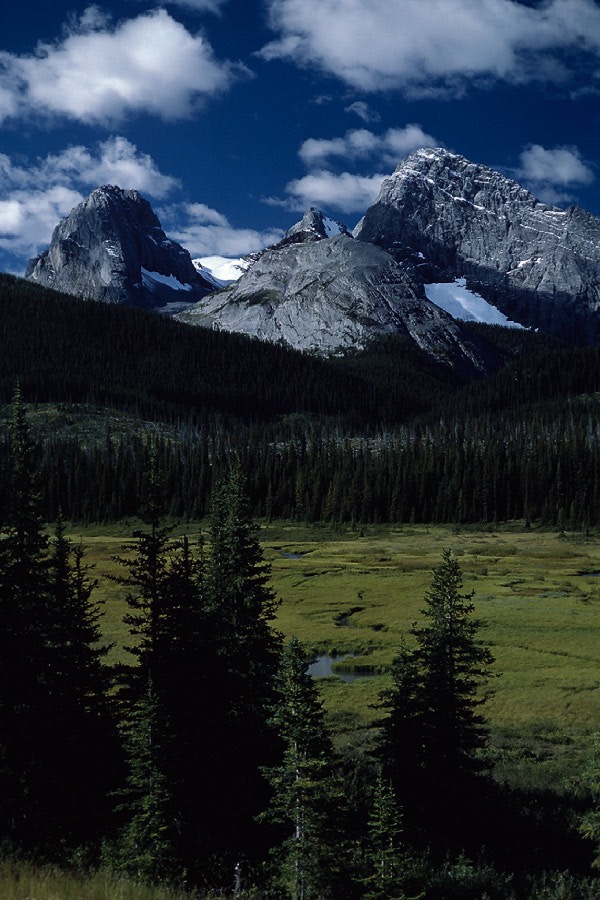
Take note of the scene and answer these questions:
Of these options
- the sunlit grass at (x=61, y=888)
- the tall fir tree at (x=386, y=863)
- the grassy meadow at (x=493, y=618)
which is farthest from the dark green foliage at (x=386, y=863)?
the grassy meadow at (x=493, y=618)

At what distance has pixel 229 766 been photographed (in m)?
22.2

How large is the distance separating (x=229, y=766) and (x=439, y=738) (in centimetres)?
719

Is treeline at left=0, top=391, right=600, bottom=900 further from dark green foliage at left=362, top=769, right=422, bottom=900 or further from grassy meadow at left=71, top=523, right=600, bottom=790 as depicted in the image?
grassy meadow at left=71, top=523, right=600, bottom=790

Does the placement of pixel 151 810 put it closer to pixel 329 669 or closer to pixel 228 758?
pixel 228 758

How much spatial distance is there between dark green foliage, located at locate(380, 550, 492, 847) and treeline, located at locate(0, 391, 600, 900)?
0.06m

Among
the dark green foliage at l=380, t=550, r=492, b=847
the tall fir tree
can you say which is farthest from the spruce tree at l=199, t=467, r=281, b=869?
the dark green foliage at l=380, t=550, r=492, b=847

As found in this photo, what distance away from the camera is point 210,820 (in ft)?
67.2

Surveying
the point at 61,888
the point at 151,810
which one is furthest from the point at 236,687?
the point at 61,888

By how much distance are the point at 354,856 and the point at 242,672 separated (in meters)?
7.96

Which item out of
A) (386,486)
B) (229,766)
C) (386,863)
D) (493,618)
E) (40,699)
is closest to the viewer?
(386,863)

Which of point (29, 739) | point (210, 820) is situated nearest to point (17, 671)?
point (29, 739)

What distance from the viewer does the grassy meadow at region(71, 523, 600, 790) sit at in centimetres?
3406

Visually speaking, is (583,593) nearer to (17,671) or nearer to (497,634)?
(497,634)

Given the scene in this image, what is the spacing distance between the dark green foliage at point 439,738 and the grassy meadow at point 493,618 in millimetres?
3780
